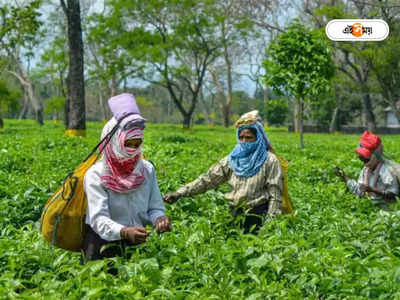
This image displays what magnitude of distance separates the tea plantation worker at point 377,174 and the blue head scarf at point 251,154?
1.51 meters

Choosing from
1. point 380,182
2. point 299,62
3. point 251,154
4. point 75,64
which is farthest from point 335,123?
point 251,154

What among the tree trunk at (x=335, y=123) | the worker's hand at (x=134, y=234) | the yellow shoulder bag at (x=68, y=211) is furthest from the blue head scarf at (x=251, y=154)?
the tree trunk at (x=335, y=123)

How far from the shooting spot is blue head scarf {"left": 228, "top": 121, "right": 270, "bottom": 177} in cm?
457

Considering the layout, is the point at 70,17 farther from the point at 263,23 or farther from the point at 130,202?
the point at 263,23

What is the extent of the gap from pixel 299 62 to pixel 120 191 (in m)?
13.3

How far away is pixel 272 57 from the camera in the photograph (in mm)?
16297

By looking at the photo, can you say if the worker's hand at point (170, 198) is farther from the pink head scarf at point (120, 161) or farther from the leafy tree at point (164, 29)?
the leafy tree at point (164, 29)

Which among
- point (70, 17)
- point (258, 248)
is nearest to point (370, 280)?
point (258, 248)

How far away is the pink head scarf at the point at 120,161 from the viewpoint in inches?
123

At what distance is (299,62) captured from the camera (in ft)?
51.5

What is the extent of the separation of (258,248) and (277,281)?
14.8 inches

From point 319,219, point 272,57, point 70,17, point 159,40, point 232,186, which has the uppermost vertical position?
point 159,40

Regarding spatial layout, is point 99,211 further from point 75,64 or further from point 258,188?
point 75,64

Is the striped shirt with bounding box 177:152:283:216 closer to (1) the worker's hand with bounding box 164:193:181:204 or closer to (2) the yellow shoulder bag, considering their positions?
(1) the worker's hand with bounding box 164:193:181:204
